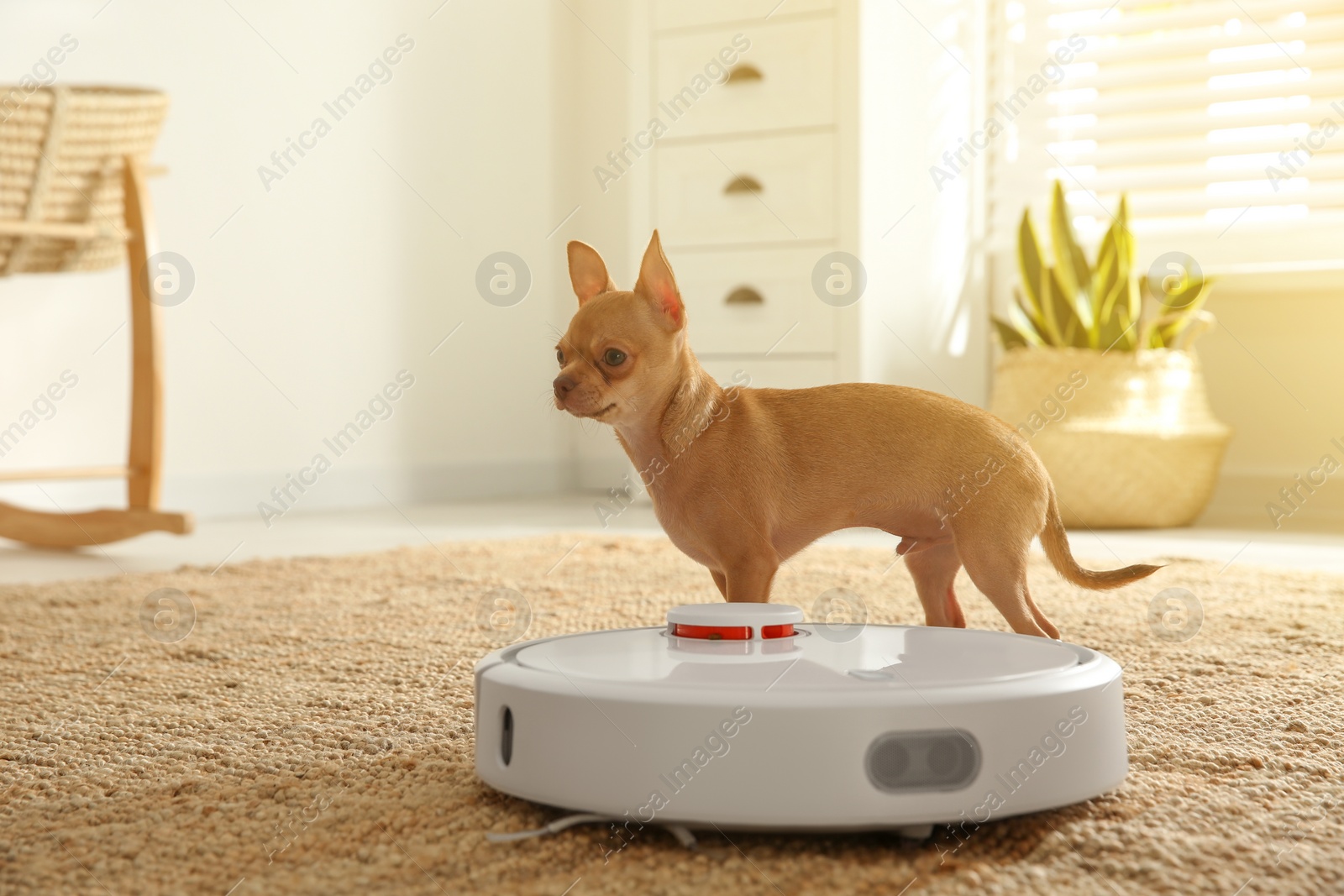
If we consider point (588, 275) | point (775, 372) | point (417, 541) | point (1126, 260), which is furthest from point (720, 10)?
point (588, 275)

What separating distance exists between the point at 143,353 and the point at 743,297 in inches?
54.8

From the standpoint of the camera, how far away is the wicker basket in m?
2.22

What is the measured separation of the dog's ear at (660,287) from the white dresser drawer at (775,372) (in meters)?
1.91

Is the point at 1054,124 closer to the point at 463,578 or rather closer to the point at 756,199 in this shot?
the point at 756,199

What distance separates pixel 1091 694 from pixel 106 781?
657 millimetres

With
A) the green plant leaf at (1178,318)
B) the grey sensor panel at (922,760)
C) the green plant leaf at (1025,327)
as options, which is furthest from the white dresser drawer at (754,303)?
the grey sensor panel at (922,760)

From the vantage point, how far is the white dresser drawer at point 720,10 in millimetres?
3053

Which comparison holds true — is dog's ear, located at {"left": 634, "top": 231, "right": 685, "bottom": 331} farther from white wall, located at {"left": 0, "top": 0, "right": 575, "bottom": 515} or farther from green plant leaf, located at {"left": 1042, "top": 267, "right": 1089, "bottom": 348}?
green plant leaf, located at {"left": 1042, "top": 267, "right": 1089, "bottom": 348}

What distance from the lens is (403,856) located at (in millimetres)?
716

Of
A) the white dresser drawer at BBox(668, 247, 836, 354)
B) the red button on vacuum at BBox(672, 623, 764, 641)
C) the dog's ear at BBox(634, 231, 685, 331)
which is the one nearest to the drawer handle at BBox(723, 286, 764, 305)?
the white dresser drawer at BBox(668, 247, 836, 354)

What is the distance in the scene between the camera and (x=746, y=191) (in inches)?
123

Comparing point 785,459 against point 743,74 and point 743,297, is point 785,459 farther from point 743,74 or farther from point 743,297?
point 743,74

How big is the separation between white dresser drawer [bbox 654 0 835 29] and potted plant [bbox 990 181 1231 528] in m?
0.77

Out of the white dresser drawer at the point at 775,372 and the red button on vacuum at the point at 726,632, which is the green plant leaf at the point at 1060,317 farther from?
the red button on vacuum at the point at 726,632
